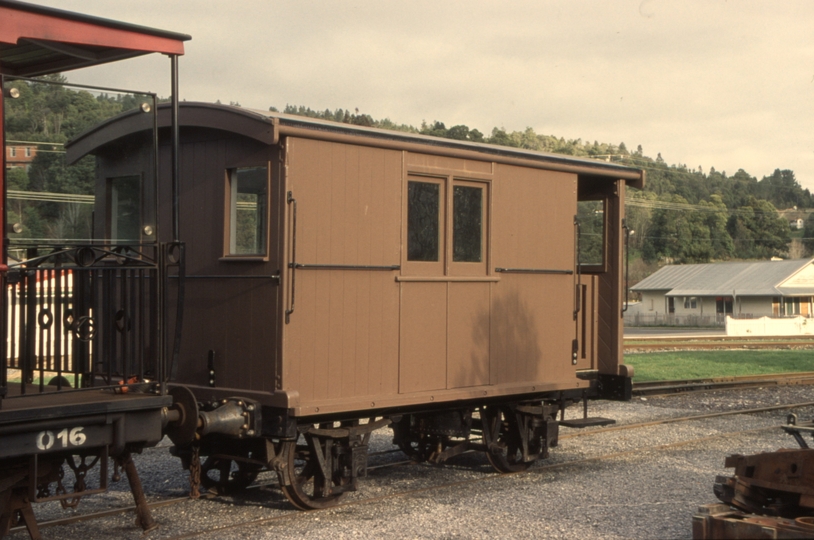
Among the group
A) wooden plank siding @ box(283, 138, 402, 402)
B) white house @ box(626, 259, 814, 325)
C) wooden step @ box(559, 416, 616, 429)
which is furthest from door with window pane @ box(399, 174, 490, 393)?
white house @ box(626, 259, 814, 325)

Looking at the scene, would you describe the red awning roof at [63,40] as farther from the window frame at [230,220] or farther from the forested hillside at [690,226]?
the forested hillside at [690,226]

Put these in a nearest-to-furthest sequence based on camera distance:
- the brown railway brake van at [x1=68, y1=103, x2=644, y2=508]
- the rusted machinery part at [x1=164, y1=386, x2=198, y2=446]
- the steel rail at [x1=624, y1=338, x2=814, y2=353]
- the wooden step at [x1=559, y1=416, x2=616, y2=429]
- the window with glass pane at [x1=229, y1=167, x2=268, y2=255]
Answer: the rusted machinery part at [x1=164, y1=386, x2=198, y2=446]
the brown railway brake van at [x1=68, y1=103, x2=644, y2=508]
the window with glass pane at [x1=229, y1=167, x2=268, y2=255]
the wooden step at [x1=559, y1=416, x2=616, y2=429]
the steel rail at [x1=624, y1=338, x2=814, y2=353]

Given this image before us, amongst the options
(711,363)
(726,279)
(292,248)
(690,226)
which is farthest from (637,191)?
(292,248)

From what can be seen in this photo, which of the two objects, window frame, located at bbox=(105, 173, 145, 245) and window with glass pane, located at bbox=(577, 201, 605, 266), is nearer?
window frame, located at bbox=(105, 173, 145, 245)

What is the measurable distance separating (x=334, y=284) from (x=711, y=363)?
18.2 meters

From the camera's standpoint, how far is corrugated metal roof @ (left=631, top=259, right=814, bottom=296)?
2347 inches

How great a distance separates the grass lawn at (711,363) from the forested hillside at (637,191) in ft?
21.4

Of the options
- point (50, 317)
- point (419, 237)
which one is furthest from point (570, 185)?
point (50, 317)

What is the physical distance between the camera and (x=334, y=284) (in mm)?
7746

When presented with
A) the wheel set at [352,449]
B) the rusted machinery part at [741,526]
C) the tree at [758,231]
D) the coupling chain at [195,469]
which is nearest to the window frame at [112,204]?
the coupling chain at [195,469]

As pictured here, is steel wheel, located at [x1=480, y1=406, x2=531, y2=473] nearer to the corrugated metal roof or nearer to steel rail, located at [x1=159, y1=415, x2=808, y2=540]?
steel rail, located at [x1=159, y1=415, x2=808, y2=540]

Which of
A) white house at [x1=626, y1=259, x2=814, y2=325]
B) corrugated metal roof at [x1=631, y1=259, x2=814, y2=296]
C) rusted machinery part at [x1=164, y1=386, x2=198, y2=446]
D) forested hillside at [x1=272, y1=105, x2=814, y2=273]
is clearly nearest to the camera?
rusted machinery part at [x1=164, y1=386, x2=198, y2=446]

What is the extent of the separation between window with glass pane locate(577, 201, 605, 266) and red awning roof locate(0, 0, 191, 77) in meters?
5.65

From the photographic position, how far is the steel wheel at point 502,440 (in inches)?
373
